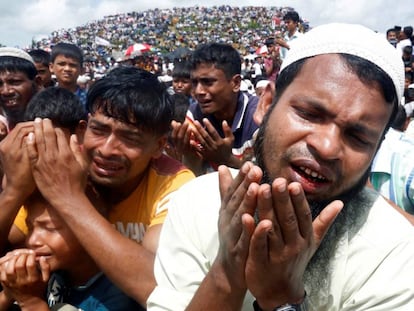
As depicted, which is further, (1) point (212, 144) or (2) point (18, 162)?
(1) point (212, 144)

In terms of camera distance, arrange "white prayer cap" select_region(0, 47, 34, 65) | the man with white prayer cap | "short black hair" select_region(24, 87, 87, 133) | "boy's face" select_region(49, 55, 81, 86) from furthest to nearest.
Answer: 1. "boy's face" select_region(49, 55, 81, 86)
2. "white prayer cap" select_region(0, 47, 34, 65)
3. "short black hair" select_region(24, 87, 87, 133)
4. the man with white prayer cap

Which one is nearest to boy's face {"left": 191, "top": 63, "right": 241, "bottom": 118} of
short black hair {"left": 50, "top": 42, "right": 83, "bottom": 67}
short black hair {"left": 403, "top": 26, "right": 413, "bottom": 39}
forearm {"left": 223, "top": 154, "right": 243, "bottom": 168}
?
forearm {"left": 223, "top": 154, "right": 243, "bottom": 168}

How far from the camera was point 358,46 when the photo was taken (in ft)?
4.94

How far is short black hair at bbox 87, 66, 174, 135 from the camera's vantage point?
90.5 inches

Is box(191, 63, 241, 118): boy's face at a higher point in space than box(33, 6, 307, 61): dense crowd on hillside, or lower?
lower

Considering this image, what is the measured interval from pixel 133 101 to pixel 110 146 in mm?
250

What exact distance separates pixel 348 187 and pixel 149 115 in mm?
1157

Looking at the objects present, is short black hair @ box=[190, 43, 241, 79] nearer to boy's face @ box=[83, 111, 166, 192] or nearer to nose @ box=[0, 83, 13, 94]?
nose @ box=[0, 83, 13, 94]

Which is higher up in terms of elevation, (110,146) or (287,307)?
(110,146)

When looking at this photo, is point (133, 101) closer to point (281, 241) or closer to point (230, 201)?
point (230, 201)

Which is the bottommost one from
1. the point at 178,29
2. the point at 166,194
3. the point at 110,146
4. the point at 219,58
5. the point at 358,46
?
the point at 166,194

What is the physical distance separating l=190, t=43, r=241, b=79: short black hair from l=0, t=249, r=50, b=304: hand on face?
A: 3075 millimetres

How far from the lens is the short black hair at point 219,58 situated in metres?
4.58

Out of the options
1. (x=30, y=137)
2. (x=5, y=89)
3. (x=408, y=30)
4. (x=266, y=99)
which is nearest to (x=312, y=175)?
(x=266, y=99)
